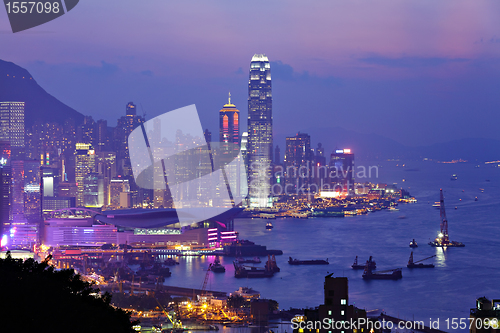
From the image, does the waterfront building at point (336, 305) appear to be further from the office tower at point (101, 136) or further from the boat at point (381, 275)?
the office tower at point (101, 136)

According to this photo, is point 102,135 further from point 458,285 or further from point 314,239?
point 458,285

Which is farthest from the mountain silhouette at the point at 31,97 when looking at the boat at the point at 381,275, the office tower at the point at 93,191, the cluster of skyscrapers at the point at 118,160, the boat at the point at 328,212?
the boat at the point at 381,275

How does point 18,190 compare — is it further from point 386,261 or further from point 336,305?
point 336,305

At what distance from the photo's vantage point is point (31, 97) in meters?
46.8

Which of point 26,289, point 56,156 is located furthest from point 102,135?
point 26,289

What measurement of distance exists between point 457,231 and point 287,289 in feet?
38.9

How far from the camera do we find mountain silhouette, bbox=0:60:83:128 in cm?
4484

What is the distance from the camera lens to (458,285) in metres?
13.0

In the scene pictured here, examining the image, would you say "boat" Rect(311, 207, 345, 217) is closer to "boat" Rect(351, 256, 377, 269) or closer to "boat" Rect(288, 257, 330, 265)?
"boat" Rect(288, 257, 330, 265)

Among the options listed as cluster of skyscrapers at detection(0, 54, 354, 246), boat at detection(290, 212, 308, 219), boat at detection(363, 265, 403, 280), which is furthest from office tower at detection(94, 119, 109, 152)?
boat at detection(363, 265, 403, 280)

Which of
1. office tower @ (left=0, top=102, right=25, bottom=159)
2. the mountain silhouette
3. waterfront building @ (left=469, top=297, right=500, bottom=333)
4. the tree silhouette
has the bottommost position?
waterfront building @ (left=469, top=297, right=500, bottom=333)

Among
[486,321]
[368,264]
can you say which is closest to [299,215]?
[368,264]

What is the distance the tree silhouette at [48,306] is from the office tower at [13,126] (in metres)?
35.6

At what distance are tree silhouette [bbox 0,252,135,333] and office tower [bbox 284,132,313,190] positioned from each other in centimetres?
4102
